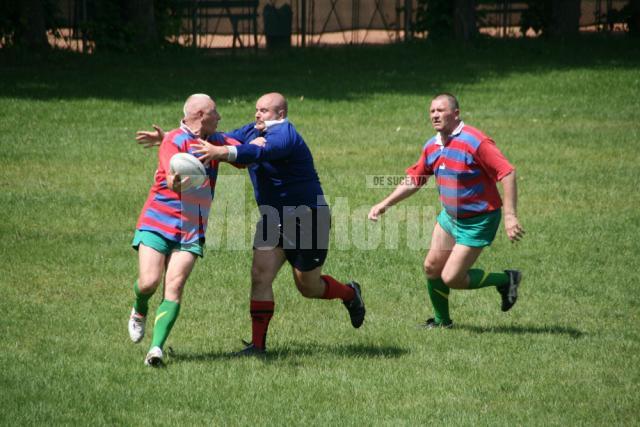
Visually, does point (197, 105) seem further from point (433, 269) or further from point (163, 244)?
point (433, 269)

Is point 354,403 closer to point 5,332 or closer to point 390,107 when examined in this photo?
point 5,332

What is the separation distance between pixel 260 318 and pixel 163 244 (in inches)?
36.5

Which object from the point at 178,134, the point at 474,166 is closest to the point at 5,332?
the point at 178,134

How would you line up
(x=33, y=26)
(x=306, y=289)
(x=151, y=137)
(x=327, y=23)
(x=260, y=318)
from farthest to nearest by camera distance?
(x=327, y=23) < (x=33, y=26) < (x=306, y=289) < (x=151, y=137) < (x=260, y=318)

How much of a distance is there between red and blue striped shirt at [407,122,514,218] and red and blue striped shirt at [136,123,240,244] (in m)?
1.83

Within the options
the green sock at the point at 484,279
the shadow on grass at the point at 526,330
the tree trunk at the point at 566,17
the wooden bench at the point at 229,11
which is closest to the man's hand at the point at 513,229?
the green sock at the point at 484,279

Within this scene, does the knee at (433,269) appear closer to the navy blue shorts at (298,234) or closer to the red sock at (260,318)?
the navy blue shorts at (298,234)

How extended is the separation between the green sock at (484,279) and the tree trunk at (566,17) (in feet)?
71.0

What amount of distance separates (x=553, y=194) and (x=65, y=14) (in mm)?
19595

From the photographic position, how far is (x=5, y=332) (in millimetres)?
8266

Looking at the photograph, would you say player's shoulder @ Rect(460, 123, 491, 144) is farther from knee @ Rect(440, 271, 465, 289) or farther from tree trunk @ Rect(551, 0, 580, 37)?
tree trunk @ Rect(551, 0, 580, 37)

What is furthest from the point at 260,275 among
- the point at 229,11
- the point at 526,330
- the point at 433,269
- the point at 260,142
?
the point at 229,11

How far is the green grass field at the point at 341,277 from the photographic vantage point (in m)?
6.86

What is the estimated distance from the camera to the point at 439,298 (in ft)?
27.9
